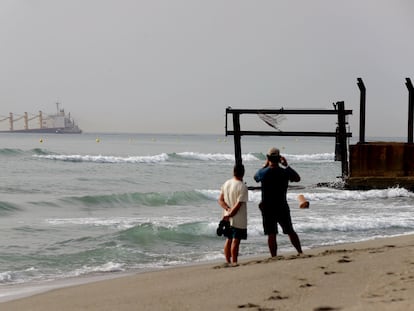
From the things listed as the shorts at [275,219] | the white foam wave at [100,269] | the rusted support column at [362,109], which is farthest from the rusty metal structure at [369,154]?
the shorts at [275,219]

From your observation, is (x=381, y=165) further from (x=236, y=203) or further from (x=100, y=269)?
(x=236, y=203)

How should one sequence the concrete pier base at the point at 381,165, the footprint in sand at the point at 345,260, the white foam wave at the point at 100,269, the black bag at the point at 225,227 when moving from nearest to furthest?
the footprint in sand at the point at 345,260
the black bag at the point at 225,227
the white foam wave at the point at 100,269
the concrete pier base at the point at 381,165

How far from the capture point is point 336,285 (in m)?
6.00

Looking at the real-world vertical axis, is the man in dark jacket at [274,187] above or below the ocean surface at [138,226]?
above

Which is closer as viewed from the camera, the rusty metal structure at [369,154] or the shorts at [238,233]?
the shorts at [238,233]

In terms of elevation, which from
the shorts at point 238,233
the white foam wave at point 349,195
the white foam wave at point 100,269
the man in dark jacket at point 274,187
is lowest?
the white foam wave at point 349,195

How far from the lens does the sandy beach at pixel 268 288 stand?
17.8 ft

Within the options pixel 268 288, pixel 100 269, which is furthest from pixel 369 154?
pixel 268 288

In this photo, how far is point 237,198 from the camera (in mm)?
7953

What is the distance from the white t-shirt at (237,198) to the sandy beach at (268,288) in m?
0.53

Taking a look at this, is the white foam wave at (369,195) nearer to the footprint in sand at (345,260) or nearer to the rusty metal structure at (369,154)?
the rusty metal structure at (369,154)

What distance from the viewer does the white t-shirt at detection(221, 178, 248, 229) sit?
794 cm

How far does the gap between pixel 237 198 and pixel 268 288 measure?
6.33 feet

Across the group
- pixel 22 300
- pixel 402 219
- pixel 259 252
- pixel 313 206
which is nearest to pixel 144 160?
pixel 313 206
